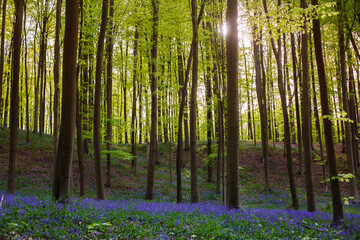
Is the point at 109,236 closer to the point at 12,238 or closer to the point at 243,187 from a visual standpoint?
the point at 12,238

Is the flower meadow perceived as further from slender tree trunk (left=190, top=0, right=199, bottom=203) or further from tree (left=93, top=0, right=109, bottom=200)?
slender tree trunk (left=190, top=0, right=199, bottom=203)

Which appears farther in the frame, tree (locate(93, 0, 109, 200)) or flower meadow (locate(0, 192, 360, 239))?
tree (locate(93, 0, 109, 200))

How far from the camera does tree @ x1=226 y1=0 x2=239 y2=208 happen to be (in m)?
8.58

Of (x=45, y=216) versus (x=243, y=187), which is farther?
(x=243, y=187)

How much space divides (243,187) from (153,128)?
12.4 meters

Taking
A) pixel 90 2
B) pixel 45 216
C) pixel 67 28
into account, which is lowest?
pixel 45 216

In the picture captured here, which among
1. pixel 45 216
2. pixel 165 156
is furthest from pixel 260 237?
pixel 165 156

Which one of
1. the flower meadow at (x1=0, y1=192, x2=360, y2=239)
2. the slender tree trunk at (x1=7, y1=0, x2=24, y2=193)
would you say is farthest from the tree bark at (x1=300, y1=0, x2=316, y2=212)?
the slender tree trunk at (x1=7, y1=0, x2=24, y2=193)

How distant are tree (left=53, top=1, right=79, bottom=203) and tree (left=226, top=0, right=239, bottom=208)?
519 centimetres

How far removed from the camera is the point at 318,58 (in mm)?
7781

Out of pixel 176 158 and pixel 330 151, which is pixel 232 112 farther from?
pixel 176 158

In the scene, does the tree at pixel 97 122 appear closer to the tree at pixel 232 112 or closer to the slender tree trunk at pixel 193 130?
the slender tree trunk at pixel 193 130

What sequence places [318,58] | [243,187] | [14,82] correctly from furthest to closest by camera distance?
[243,187], [14,82], [318,58]

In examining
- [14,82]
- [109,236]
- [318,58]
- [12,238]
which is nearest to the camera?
[12,238]
